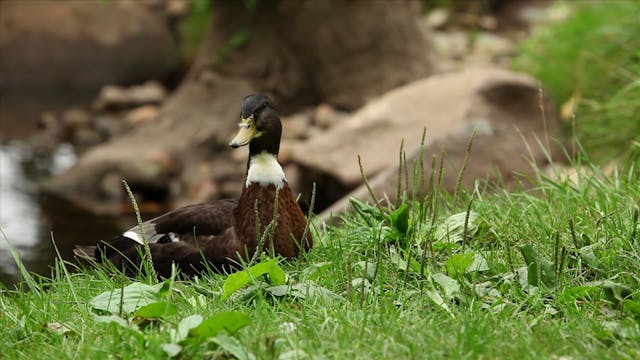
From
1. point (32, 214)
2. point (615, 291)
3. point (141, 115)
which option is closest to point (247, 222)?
point (615, 291)

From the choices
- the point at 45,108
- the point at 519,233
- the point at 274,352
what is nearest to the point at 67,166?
the point at 45,108

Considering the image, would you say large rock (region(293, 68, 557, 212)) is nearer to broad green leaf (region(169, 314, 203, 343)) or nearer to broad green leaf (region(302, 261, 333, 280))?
broad green leaf (region(302, 261, 333, 280))

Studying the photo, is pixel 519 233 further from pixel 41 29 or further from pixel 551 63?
pixel 41 29

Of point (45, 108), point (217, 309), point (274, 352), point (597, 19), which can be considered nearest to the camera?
point (274, 352)

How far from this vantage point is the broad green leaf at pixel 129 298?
10.3 feet

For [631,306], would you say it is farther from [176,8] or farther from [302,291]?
[176,8]

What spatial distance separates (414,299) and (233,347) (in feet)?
2.25

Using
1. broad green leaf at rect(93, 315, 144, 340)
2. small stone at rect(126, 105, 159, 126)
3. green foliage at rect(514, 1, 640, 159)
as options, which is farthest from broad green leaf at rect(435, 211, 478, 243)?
small stone at rect(126, 105, 159, 126)

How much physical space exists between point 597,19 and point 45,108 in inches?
251

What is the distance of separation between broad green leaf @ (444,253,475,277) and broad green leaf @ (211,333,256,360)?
820 millimetres

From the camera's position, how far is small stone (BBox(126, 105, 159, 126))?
10938 mm

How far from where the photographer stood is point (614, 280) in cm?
333

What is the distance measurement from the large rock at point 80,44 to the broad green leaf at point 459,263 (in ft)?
31.1

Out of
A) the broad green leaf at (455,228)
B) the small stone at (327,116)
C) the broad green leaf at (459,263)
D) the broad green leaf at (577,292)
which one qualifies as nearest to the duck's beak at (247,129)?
the broad green leaf at (455,228)
